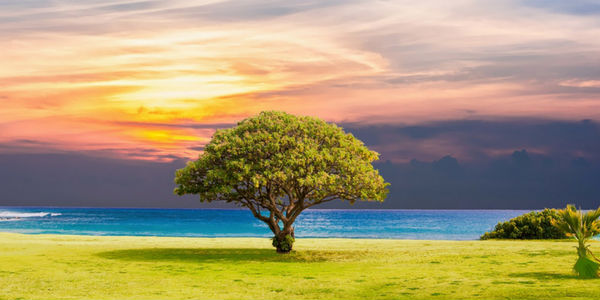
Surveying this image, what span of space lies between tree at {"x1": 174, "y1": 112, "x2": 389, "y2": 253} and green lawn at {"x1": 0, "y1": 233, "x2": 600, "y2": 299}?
3.88 metres

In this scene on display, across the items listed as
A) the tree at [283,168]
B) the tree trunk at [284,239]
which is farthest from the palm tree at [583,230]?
the tree trunk at [284,239]

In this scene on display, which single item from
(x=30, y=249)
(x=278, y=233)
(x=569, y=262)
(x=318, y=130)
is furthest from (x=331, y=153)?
(x=30, y=249)

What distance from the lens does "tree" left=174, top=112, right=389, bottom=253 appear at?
3581cm

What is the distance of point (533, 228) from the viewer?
61188 mm

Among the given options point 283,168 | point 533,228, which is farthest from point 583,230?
point 533,228

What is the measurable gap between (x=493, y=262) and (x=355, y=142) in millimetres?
11580

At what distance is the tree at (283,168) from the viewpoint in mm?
35812

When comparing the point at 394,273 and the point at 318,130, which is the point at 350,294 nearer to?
the point at 394,273

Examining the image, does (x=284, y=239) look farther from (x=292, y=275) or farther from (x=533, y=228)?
(x=533, y=228)

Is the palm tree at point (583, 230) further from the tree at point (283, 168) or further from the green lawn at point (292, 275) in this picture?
the tree at point (283, 168)

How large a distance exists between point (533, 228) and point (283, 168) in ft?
119

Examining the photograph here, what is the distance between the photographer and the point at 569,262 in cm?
3247

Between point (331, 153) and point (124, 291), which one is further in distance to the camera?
point (331, 153)

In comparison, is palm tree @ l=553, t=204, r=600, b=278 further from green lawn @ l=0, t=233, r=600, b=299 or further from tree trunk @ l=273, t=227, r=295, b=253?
tree trunk @ l=273, t=227, r=295, b=253
